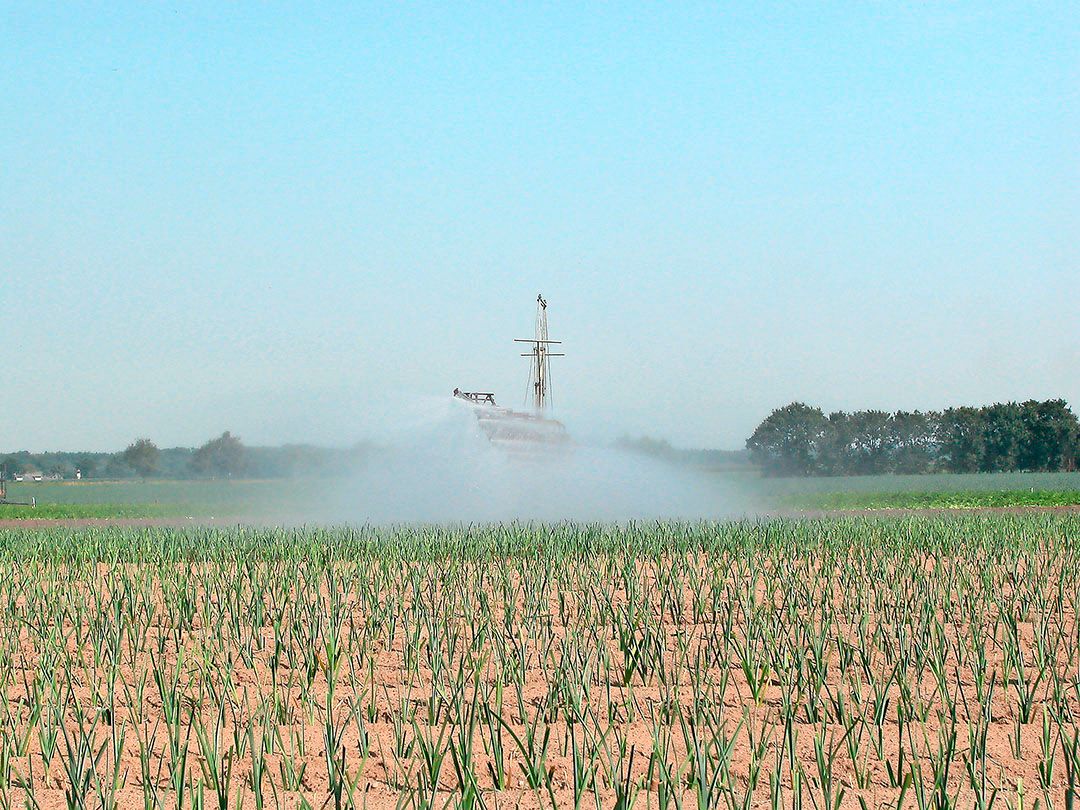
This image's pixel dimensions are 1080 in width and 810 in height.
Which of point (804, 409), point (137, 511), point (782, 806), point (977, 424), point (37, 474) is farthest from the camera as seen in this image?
point (37, 474)

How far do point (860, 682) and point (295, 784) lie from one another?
13.7ft

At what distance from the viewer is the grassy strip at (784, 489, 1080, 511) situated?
161ft

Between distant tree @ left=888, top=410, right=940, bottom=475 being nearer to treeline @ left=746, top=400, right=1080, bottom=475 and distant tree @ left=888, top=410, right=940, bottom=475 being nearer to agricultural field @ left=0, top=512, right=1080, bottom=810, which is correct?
treeline @ left=746, top=400, right=1080, bottom=475

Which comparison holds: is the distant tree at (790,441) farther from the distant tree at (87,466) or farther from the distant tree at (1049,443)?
the distant tree at (87,466)

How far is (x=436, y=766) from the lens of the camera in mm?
5562

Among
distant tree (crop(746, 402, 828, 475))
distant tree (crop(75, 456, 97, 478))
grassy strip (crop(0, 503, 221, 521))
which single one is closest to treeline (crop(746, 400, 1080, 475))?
distant tree (crop(746, 402, 828, 475))

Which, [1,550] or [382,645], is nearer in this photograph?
[382,645]

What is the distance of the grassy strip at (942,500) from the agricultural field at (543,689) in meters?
34.8

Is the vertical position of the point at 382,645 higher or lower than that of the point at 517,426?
lower

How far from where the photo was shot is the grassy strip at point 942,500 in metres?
49.1

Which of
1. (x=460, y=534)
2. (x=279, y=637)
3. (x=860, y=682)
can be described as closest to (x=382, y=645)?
(x=279, y=637)

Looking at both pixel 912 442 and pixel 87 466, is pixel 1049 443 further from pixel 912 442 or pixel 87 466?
pixel 87 466

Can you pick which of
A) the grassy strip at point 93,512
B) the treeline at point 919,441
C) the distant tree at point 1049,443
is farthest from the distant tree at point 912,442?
the grassy strip at point 93,512

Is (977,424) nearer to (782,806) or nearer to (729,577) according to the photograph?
(729,577)
